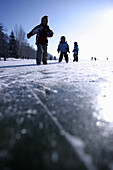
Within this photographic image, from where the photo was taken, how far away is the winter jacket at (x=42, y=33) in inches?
205

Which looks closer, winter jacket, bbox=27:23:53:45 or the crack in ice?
the crack in ice

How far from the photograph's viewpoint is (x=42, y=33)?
530cm

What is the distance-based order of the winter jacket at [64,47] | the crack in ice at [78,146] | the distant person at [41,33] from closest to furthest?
the crack in ice at [78,146]
the distant person at [41,33]
the winter jacket at [64,47]

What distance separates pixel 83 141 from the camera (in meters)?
0.53

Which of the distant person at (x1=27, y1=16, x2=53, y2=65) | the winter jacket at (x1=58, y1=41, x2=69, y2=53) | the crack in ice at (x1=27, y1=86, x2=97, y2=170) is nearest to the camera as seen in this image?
the crack in ice at (x1=27, y1=86, x2=97, y2=170)

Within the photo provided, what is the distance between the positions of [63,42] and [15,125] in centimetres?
857

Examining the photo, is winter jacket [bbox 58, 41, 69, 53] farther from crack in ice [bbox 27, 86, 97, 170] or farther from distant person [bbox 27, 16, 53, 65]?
crack in ice [bbox 27, 86, 97, 170]

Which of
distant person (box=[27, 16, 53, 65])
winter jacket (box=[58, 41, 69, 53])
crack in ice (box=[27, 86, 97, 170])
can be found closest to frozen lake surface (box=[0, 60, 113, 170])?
crack in ice (box=[27, 86, 97, 170])

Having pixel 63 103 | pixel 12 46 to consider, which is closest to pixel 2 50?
pixel 12 46

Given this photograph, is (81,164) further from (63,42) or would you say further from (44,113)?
(63,42)

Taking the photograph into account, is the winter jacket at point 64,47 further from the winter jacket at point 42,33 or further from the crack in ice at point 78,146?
the crack in ice at point 78,146

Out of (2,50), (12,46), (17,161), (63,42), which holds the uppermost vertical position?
(12,46)

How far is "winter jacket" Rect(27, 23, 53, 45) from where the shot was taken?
520 centimetres

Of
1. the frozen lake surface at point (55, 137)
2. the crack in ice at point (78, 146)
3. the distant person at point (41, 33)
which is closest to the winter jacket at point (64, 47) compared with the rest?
the distant person at point (41, 33)
